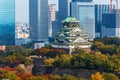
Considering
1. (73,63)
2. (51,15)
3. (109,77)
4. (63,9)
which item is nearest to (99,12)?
(63,9)

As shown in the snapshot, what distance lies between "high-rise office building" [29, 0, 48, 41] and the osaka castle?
39243 mm

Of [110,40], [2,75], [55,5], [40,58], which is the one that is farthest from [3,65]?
[55,5]

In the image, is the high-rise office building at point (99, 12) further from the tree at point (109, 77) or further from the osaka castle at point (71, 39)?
the tree at point (109, 77)

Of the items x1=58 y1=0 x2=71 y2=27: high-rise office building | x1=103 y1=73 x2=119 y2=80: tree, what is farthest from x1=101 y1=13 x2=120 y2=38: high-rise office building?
x1=103 y1=73 x2=119 y2=80: tree

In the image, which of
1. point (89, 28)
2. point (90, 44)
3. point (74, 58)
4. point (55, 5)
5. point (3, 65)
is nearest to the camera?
point (74, 58)

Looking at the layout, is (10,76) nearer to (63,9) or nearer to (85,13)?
(85,13)

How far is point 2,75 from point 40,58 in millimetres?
8887

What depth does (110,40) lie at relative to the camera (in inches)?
1999

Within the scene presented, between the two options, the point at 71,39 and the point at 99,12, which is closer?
the point at 71,39

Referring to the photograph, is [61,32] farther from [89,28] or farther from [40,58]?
[89,28]

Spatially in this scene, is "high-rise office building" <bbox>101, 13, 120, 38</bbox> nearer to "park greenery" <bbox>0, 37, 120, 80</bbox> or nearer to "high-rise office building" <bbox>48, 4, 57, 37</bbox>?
"high-rise office building" <bbox>48, 4, 57, 37</bbox>

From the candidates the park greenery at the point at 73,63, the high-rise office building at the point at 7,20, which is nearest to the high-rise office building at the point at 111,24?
the high-rise office building at the point at 7,20

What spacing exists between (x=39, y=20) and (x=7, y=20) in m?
10.9

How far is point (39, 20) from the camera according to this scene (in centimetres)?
9100
